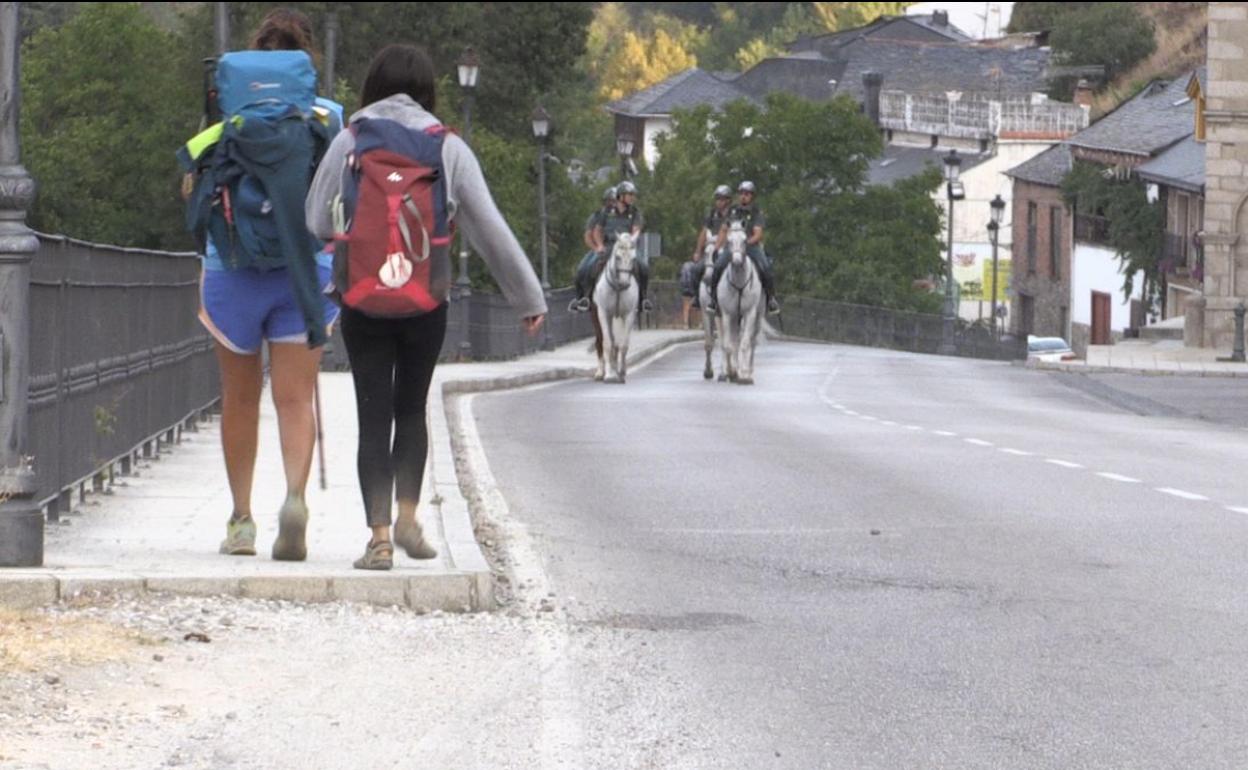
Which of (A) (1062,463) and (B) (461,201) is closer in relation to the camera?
(B) (461,201)

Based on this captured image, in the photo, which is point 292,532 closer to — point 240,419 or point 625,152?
point 240,419

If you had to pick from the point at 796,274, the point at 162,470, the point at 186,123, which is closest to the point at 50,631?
the point at 162,470

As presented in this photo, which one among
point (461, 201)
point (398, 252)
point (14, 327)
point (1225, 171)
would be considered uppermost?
point (1225, 171)

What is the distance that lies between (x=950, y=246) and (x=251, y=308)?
61.4m

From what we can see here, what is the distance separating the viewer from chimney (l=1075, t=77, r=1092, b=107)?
98188 millimetres

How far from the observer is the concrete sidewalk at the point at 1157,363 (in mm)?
41906

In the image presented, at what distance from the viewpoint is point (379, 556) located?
9492 mm

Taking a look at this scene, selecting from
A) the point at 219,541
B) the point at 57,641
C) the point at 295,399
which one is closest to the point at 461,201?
the point at 295,399

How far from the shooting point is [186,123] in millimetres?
71000

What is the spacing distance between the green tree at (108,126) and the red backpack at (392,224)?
195ft

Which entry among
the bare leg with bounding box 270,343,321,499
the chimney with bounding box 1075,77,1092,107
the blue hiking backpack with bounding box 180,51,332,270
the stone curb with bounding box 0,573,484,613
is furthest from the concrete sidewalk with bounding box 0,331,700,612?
the chimney with bounding box 1075,77,1092,107

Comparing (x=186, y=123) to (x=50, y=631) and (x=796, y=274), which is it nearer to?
(x=796, y=274)

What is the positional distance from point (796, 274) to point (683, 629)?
83.5 metres

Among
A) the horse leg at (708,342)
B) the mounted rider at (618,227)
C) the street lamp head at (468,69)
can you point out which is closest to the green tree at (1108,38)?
the street lamp head at (468,69)
